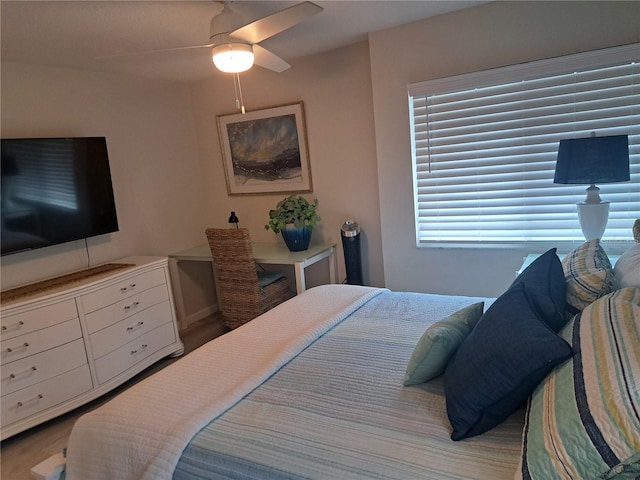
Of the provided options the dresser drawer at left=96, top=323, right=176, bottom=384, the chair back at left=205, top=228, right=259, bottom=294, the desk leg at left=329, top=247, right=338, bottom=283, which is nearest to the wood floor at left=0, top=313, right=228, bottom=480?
the dresser drawer at left=96, top=323, right=176, bottom=384

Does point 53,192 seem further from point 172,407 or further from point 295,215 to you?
point 172,407

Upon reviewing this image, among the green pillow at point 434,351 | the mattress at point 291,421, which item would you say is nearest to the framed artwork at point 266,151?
the mattress at point 291,421

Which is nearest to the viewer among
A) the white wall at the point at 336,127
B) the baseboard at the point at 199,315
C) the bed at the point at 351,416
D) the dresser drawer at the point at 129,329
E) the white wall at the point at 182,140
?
the bed at the point at 351,416

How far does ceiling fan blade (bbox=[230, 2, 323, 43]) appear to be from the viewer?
6.33ft

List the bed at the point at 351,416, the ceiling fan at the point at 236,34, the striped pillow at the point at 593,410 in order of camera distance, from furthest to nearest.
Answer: the ceiling fan at the point at 236,34
the bed at the point at 351,416
the striped pillow at the point at 593,410

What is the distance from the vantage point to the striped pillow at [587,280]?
4.52ft

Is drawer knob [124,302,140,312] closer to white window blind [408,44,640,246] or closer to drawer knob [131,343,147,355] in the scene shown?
drawer knob [131,343,147,355]

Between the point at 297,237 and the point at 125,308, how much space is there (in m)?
1.39

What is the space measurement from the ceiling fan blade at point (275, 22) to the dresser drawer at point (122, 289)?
1840 millimetres

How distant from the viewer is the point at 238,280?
3383 millimetres

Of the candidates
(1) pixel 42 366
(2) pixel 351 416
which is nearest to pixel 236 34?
(2) pixel 351 416

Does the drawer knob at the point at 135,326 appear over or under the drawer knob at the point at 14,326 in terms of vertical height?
under

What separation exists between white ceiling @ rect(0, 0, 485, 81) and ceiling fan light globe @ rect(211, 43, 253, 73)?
12.7 inches

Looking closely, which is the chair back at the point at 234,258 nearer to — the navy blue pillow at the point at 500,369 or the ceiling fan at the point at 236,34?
the ceiling fan at the point at 236,34
